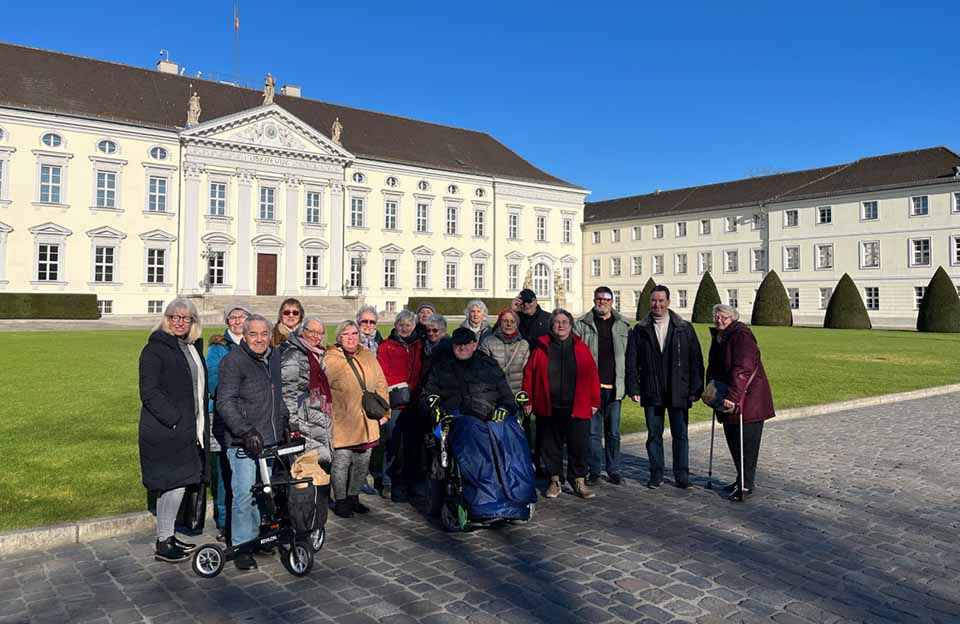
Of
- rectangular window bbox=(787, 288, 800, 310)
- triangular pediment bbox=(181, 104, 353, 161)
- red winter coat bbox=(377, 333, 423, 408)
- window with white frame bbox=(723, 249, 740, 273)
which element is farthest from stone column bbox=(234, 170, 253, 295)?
rectangular window bbox=(787, 288, 800, 310)

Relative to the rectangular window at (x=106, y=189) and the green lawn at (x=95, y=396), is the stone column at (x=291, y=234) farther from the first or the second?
the green lawn at (x=95, y=396)

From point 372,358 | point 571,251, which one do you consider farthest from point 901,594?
point 571,251

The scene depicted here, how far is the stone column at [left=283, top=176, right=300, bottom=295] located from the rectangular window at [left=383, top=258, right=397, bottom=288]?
21.3 ft

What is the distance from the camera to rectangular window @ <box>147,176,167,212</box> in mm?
40469

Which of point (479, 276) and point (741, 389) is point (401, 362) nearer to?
point (741, 389)

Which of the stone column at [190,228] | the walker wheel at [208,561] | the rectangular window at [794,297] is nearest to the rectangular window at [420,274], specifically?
the stone column at [190,228]

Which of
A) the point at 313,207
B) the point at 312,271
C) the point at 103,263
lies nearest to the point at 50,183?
the point at 103,263

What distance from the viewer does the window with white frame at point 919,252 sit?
46625 mm

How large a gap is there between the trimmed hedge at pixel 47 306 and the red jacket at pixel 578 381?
35424 millimetres

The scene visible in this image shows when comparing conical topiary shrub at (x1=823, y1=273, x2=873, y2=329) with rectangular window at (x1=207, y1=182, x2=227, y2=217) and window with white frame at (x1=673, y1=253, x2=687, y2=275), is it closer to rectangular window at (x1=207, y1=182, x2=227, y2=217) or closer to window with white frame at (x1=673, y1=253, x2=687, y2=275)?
window with white frame at (x1=673, y1=253, x2=687, y2=275)

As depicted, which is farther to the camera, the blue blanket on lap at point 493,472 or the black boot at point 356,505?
the black boot at point 356,505

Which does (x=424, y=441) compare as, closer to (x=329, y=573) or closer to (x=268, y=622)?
A: (x=329, y=573)

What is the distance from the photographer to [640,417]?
1148 cm

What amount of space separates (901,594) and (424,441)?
4091mm
